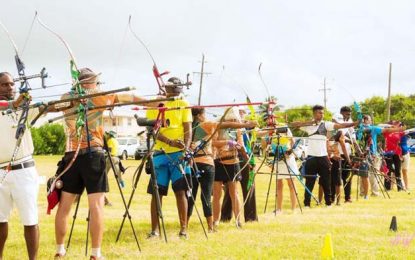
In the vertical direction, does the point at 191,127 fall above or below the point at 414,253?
above

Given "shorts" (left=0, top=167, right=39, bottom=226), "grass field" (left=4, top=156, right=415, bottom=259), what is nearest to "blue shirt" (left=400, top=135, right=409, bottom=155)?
"grass field" (left=4, top=156, right=415, bottom=259)

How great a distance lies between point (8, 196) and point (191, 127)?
2681mm

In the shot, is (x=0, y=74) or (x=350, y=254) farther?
(x=350, y=254)

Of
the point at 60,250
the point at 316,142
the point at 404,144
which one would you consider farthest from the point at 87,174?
the point at 404,144

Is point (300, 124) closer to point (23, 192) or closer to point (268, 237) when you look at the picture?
point (268, 237)

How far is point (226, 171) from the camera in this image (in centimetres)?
862

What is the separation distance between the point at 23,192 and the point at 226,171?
3.80 metres

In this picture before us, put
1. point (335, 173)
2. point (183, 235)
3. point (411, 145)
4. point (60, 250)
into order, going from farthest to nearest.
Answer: point (411, 145)
point (335, 173)
point (183, 235)
point (60, 250)

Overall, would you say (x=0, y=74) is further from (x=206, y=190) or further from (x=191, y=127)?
→ (x=206, y=190)

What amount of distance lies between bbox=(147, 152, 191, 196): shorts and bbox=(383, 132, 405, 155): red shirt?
881cm

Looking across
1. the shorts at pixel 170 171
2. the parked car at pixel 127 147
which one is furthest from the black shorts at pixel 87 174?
the parked car at pixel 127 147

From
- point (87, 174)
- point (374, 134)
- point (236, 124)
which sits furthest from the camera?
point (374, 134)

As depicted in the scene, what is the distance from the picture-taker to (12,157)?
5.29m

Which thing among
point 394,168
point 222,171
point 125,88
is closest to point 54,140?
point 394,168
